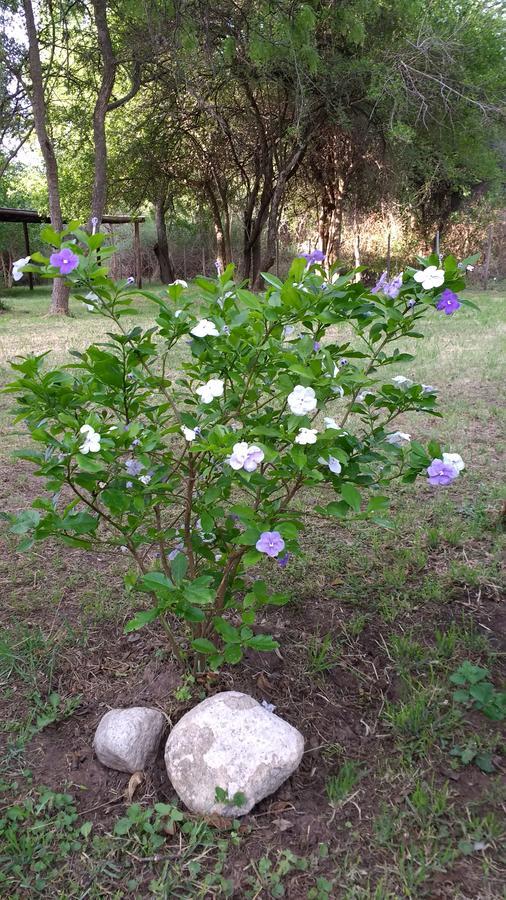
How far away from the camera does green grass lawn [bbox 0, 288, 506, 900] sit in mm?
1402

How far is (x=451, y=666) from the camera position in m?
1.99

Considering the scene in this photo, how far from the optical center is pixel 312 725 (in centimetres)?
180

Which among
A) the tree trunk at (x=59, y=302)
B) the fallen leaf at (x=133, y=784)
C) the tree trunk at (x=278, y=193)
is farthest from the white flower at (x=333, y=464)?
the tree trunk at (x=278, y=193)

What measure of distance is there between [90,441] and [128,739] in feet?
2.73

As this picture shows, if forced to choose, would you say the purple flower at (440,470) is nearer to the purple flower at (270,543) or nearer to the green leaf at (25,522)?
the purple flower at (270,543)

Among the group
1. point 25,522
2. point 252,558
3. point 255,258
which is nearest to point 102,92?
point 255,258

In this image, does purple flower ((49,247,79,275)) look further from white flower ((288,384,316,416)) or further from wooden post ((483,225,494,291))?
wooden post ((483,225,494,291))

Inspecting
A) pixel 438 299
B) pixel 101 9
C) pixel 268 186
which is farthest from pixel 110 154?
pixel 438 299

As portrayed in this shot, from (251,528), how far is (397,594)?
113 cm

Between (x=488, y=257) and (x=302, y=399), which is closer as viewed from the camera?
(x=302, y=399)

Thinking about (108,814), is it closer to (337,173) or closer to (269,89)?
(269,89)

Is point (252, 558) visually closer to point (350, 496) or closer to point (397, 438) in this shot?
point (350, 496)

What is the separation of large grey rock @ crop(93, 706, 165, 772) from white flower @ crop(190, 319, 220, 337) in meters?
1.03

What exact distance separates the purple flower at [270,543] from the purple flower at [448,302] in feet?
2.17
